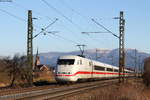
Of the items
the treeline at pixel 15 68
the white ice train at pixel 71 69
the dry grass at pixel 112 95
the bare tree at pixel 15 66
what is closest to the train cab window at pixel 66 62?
the white ice train at pixel 71 69

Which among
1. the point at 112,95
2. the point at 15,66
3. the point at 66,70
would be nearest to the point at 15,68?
the point at 15,66

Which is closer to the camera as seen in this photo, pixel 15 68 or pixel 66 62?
pixel 66 62

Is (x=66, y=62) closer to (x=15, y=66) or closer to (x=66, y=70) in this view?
(x=66, y=70)

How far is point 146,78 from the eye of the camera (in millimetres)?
46938

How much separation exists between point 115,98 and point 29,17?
18.0 meters

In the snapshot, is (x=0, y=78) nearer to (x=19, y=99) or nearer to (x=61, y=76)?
(x=61, y=76)

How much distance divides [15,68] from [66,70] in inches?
815

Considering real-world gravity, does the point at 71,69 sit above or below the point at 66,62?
below

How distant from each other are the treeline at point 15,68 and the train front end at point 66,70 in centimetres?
1551

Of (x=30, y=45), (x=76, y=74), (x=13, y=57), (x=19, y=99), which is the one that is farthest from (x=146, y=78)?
A: (x=19, y=99)

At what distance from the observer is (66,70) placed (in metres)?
38.9

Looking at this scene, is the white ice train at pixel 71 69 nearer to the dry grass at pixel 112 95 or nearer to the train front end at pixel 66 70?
the train front end at pixel 66 70

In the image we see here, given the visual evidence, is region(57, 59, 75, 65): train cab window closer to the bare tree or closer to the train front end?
the train front end

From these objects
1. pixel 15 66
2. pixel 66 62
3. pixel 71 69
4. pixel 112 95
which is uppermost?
pixel 66 62
